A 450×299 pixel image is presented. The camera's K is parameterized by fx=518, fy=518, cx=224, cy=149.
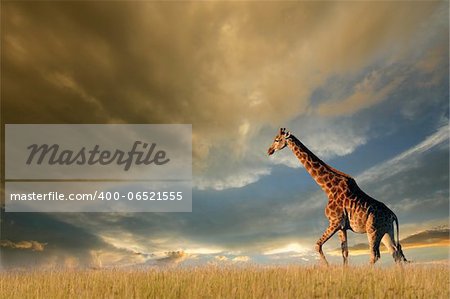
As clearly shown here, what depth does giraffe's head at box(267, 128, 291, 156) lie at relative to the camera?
901 inches

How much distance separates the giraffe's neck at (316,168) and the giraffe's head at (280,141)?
0.98ft

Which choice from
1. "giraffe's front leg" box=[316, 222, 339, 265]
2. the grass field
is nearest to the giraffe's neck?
"giraffe's front leg" box=[316, 222, 339, 265]

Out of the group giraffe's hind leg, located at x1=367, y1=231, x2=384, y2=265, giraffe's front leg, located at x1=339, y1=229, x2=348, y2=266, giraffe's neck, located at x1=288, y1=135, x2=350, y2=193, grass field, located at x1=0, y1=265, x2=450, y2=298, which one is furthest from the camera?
giraffe's neck, located at x1=288, y1=135, x2=350, y2=193

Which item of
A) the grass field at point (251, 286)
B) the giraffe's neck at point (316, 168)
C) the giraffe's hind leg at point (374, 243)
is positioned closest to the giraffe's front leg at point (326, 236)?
the giraffe's hind leg at point (374, 243)

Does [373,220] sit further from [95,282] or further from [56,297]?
[56,297]

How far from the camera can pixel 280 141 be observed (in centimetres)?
2312

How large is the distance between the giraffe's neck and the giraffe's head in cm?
30

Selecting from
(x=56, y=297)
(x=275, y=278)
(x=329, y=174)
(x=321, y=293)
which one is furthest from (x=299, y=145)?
(x=56, y=297)

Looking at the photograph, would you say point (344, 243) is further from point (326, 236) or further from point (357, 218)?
point (357, 218)

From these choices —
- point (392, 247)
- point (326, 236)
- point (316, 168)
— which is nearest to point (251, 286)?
point (326, 236)

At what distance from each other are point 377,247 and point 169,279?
30.6 ft

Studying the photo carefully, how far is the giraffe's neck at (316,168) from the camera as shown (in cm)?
2183

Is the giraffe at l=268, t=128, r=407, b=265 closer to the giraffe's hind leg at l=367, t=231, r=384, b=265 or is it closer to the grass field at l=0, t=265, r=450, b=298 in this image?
the giraffe's hind leg at l=367, t=231, r=384, b=265

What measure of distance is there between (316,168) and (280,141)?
198 cm
